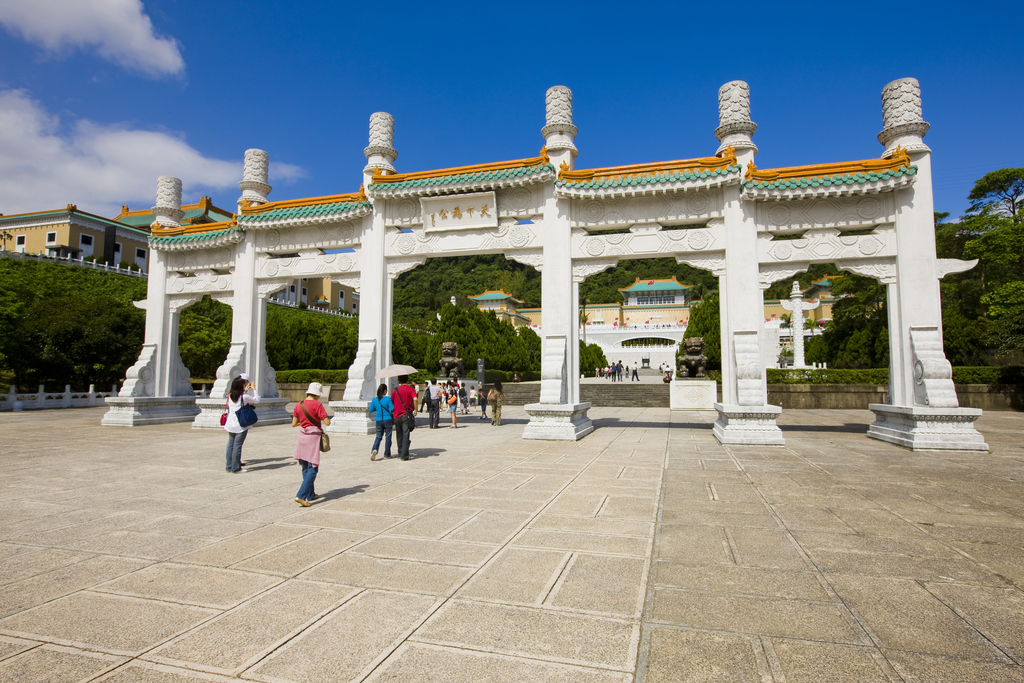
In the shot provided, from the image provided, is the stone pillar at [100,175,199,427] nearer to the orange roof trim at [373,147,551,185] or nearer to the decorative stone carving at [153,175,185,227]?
the decorative stone carving at [153,175,185,227]

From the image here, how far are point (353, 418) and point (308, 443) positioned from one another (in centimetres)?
612

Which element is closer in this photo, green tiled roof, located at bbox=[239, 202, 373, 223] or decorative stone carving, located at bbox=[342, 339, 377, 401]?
decorative stone carving, located at bbox=[342, 339, 377, 401]

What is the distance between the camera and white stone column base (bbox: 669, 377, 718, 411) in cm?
1900

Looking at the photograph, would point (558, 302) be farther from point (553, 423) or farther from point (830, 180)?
point (830, 180)

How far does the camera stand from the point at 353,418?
36.6 ft

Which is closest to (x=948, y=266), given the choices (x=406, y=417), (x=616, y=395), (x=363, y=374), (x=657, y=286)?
(x=406, y=417)

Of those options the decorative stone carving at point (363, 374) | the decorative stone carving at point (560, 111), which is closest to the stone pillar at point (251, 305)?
the decorative stone carving at point (363, 374)

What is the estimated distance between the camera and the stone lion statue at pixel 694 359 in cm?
2063

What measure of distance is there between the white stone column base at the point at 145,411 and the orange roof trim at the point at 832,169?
Answer: 14.1 metres

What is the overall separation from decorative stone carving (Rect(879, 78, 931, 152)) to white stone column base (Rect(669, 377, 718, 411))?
10511mm

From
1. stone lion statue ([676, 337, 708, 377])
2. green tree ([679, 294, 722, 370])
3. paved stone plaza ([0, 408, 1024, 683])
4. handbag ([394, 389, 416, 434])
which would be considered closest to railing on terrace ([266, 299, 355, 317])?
green tree ([679, 294, 722, 370])

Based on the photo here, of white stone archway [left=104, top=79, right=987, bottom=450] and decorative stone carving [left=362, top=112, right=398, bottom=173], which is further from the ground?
decorative stone carving [left=362, top=112, right=398, bottom=173]

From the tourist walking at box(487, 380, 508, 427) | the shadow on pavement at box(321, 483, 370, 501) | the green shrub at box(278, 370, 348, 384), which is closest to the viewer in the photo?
the shadow on pavement at box(321, 483, 370, 501)

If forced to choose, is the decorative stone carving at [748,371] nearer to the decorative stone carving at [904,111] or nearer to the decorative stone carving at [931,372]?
the decorative stone carving at [931,372]
